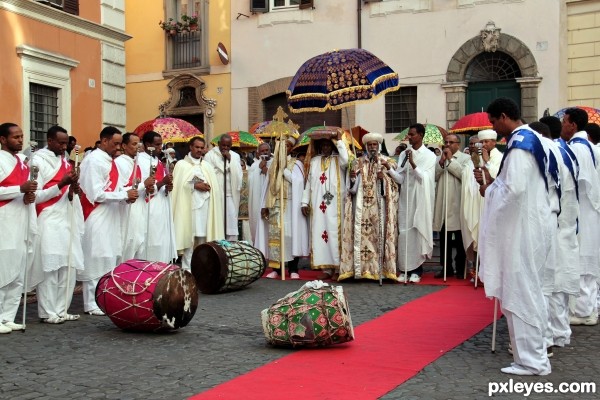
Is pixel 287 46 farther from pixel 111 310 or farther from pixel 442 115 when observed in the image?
pixel 111 310

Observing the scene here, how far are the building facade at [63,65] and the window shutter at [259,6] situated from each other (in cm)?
405

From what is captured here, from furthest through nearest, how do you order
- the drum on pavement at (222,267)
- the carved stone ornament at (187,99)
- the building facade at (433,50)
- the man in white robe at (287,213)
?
the carved stone ornament at (187,99), the building facade at (433,50), the man in white robe at (287,213), the drum on pavement at (222,267)

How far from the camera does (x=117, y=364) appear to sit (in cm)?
686

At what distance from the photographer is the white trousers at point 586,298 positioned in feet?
27.7

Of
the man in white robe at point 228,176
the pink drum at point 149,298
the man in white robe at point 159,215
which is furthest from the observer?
the man in white robe at point 228,176

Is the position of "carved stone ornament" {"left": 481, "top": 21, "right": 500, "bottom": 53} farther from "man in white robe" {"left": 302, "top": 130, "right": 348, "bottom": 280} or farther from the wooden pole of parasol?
the wooden pole of parasol

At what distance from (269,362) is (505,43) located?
14779mm

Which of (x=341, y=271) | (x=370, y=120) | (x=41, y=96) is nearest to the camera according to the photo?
(x=341, y=271)

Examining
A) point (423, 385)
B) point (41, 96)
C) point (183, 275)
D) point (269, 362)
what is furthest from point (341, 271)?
point (41, 96)

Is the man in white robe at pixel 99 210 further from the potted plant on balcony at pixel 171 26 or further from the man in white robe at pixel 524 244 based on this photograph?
the potted plant on balcony at pixel 171 26

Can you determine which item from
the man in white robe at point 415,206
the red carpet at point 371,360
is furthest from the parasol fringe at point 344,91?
the red carpet at point 371,360

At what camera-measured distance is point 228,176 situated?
534 inches

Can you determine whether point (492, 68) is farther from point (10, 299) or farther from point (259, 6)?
point (10, 299)

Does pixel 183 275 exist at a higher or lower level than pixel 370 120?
lower
